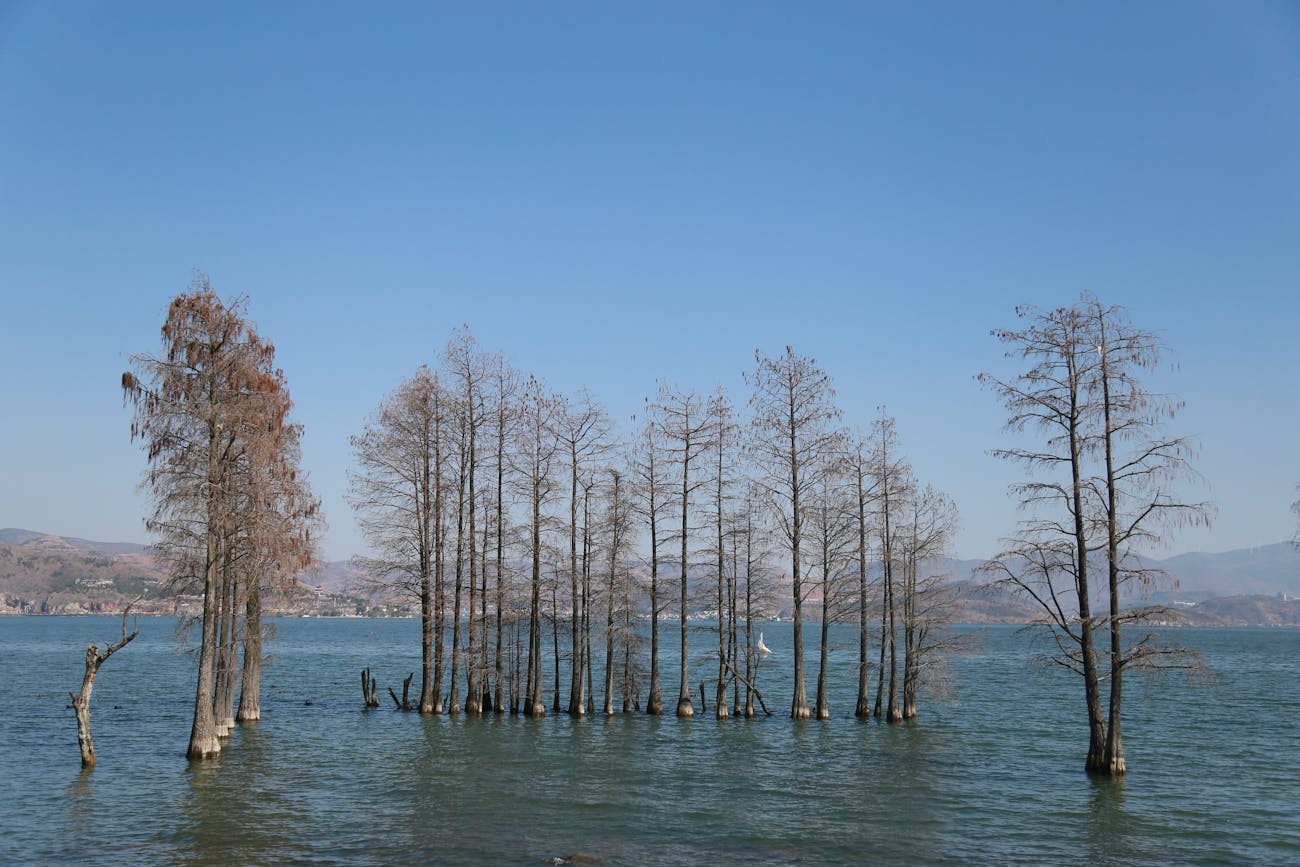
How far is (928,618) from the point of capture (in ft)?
140

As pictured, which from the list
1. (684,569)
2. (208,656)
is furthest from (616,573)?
(208,656)

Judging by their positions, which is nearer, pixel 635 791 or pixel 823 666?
pixel 635 791

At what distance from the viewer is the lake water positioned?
20.9 meters

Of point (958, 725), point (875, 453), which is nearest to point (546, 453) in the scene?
point (875, 453)

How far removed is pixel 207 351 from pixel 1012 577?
25.6 metres

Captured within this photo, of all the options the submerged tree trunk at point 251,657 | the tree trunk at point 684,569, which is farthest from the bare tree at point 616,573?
the submerged tree trunk at point 251,657

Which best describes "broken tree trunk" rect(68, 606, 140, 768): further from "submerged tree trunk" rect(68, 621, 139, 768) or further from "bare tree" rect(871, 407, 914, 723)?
"bare tree" rect(871, 407, 914, 723)

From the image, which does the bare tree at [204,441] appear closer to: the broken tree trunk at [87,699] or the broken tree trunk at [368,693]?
the broken tree trunk at [87,699]

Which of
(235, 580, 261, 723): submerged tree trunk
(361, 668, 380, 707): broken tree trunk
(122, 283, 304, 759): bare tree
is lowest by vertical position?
(361, 668, 380, 707): broken tree trunk

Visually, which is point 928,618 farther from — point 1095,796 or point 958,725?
point 1095,796

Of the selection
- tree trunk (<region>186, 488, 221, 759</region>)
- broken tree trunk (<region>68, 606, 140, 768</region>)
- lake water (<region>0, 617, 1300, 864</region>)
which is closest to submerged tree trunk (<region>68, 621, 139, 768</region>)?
broken tree trunk (<region>68, 606, 140, 768</region>)

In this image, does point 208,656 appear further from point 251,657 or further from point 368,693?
point 368,693

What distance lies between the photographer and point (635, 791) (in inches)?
1069

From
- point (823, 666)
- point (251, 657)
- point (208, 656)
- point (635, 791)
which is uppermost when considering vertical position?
point (208, 656)
